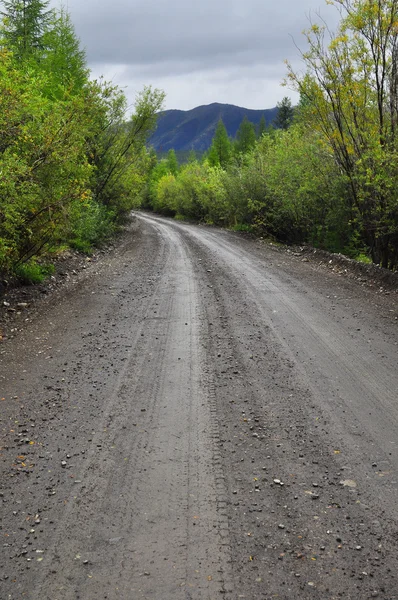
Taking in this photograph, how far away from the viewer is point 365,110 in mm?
12398

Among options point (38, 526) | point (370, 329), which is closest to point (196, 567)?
point (38, 526)

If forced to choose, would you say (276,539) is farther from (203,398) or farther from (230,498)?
(203,398)

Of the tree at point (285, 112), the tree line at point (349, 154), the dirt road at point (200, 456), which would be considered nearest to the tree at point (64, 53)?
the tree line at point (349, 154)

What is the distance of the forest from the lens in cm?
830

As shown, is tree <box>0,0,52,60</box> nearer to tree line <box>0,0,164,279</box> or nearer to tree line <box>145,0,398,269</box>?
tree line <box>0,0,164,279</box>

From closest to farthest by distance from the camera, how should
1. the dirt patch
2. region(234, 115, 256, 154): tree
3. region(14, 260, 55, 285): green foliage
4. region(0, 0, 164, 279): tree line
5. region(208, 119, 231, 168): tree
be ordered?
region(0, 0, 164, 279): tree line
the dirt patch
region(14, 260, 55, 285): green foliage
region(234, 115, 256, 154): tree
region(208, 119, 231, 168): tree

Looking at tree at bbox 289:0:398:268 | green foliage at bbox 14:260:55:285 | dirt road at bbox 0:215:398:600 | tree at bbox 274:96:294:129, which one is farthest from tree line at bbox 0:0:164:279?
tree at bbox 274:96:294:129

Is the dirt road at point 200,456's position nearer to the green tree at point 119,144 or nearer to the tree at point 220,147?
the green tree at point 119,144

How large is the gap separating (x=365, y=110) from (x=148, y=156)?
16335mm

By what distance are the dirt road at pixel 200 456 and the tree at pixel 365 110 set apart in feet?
14.4

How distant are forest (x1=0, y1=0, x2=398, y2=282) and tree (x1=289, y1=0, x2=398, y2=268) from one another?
32mm

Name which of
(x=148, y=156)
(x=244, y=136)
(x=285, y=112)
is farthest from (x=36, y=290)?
(x=244, y=136)

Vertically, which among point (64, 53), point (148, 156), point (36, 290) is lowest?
point (36, 290)

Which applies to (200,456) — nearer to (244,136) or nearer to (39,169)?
(39,169)
